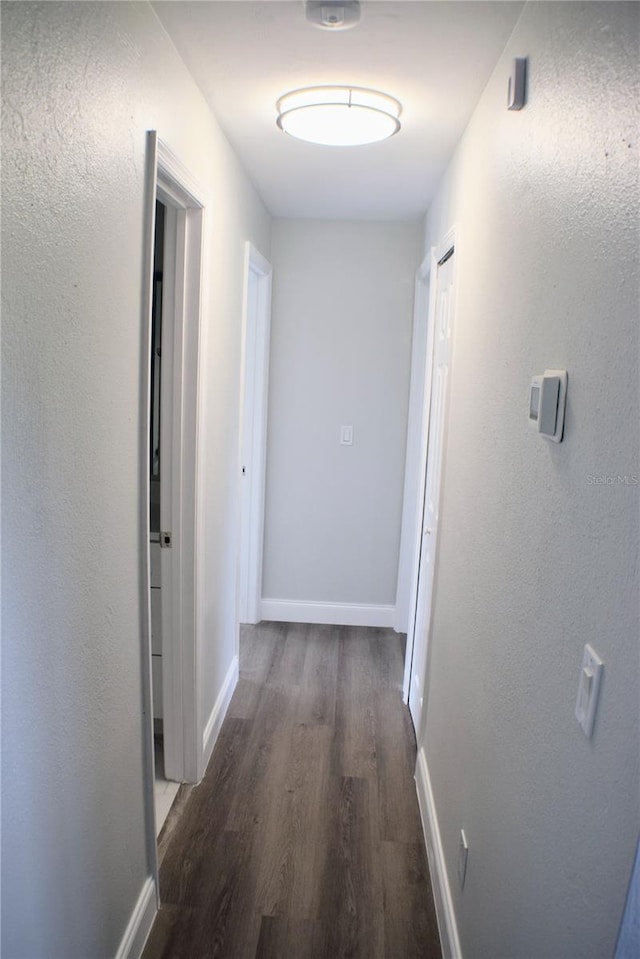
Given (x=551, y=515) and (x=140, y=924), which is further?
(x=140, y=924)

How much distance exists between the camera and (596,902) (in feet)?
2.73

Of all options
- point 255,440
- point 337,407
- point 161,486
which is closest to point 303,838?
point 161,486

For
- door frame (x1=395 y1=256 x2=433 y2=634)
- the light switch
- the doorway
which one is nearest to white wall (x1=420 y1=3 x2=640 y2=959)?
the doorway

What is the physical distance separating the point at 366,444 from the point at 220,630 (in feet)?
5.12

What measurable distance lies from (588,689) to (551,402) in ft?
1.50

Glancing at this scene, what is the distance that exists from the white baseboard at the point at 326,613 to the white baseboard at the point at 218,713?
0.86m

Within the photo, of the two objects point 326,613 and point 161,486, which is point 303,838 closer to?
point 161,486

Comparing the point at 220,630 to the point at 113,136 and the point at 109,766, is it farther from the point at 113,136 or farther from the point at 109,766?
the point at 113,136

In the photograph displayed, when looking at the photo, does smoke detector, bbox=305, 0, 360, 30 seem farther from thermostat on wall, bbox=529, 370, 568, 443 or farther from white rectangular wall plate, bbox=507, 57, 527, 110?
thermostat on wall, bbox=529, 370, 568, 443

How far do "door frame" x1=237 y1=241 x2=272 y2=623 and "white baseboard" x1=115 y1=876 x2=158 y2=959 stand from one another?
1.85 m

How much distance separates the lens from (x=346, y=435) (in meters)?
3.90

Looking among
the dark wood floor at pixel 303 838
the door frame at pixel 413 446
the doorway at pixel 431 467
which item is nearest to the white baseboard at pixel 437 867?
the dark wood floor at pixel 303 838

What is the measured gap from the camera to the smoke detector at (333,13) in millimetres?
1394

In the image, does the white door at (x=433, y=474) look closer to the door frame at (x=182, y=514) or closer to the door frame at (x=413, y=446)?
the door frame at (x=413, y=446)
